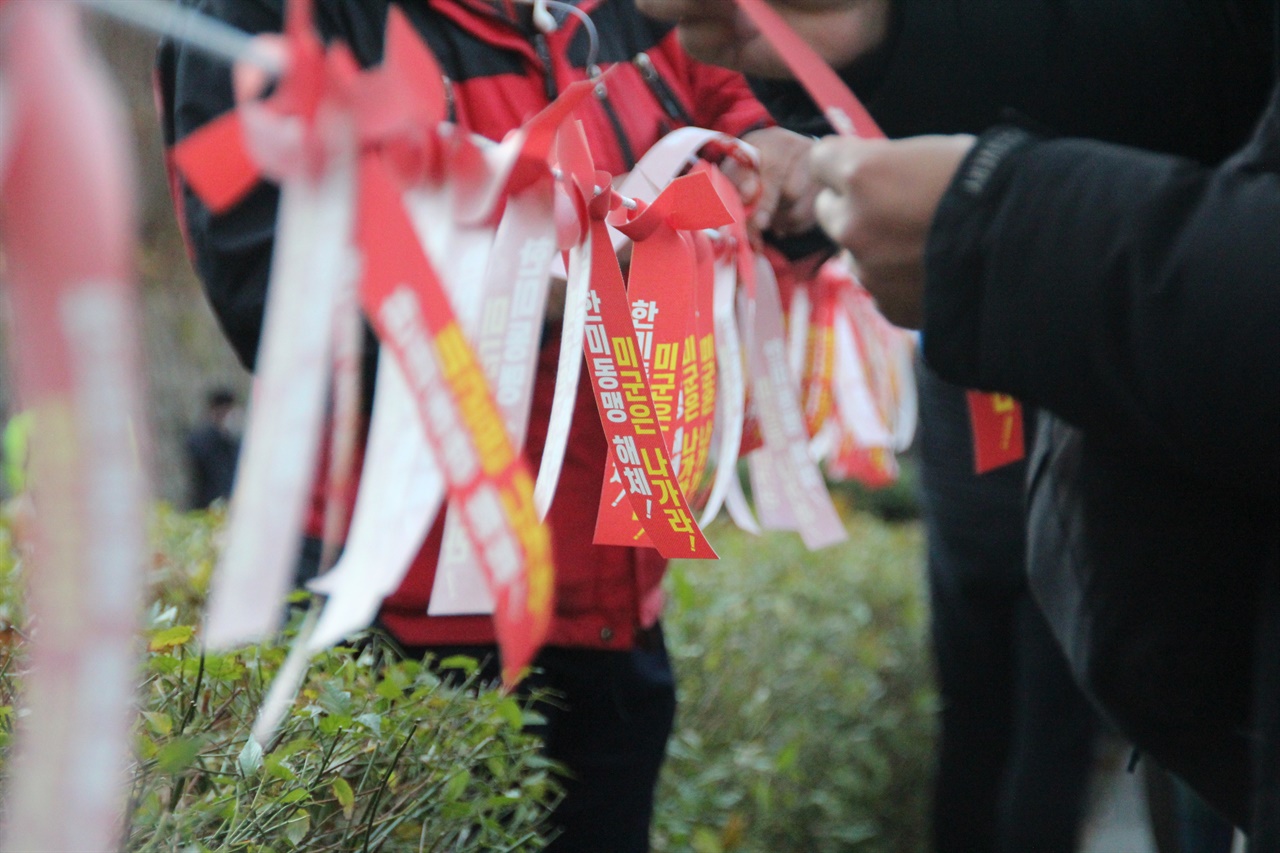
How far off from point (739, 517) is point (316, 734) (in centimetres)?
67

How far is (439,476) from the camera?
63 cm

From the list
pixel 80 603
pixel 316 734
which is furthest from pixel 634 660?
pixel 80 603

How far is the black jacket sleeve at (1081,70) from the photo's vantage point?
970 mm

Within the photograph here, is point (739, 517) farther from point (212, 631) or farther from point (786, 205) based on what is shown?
point (212, 631)

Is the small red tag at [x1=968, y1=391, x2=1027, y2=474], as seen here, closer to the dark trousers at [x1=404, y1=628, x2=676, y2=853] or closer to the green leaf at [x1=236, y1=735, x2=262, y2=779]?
the dark trousers at [x1=404, y1=628, x2=676, y2=853]

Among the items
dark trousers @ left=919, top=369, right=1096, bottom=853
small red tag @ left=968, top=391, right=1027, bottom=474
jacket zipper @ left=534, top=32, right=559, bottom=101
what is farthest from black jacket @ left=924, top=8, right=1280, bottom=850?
dark trousers @ left=919, top=369, right=1096, bottom=853

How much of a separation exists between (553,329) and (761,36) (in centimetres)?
40

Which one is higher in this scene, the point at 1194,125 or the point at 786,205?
the point at 1194,125

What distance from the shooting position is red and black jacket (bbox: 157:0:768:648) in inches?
47.7

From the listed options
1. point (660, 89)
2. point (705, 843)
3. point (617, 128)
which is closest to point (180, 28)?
point (617, 128)

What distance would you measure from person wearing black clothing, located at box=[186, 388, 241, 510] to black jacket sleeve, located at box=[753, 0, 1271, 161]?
584cm

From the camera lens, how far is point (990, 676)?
2.23m

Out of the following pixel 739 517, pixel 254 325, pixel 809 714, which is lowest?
pixel 809 714

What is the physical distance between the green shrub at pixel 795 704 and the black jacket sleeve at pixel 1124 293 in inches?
45.2
